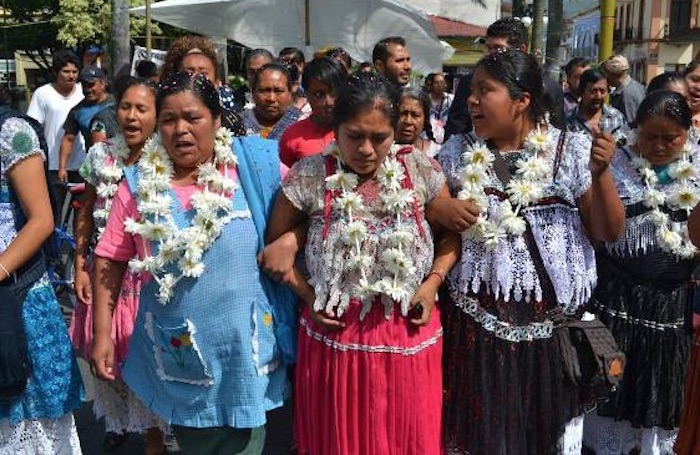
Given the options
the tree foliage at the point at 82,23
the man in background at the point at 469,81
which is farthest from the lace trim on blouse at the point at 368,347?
the tree foliage at the point at 82,23

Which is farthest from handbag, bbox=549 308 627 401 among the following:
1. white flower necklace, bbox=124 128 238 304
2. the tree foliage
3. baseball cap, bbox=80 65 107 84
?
the tree foliage

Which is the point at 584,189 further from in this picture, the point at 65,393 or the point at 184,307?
the point at 65,393

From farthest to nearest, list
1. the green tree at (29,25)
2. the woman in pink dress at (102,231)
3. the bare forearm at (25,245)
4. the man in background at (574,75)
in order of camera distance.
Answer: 1. the green tree at (29,25)
2. the man in background at (574,75)
3. the woman in pink dress at (102,231)
4. the bare forearm at (25,245)

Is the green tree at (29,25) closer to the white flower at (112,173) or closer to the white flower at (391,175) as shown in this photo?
the white flower at (112,173)

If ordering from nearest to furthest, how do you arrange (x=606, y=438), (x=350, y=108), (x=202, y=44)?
(x=350, y=108)
(x=606, y=438)
(x=202, y=44)

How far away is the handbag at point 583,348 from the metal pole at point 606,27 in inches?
183

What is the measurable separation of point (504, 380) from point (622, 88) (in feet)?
17.8

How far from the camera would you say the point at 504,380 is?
3.10 meters

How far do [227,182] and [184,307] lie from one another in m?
0.48

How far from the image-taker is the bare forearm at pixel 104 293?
117 inches

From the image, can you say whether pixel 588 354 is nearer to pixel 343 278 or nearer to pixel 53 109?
pixel 343 278

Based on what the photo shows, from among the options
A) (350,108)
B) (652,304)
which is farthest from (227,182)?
(652,304)

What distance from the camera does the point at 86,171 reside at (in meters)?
3.90

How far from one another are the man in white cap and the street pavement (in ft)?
15.2
